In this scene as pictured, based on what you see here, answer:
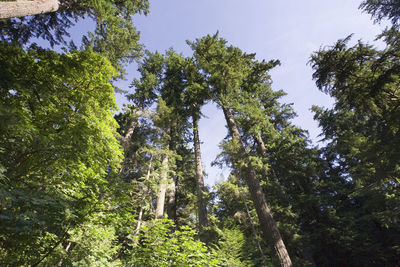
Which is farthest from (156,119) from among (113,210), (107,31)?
(113,210)

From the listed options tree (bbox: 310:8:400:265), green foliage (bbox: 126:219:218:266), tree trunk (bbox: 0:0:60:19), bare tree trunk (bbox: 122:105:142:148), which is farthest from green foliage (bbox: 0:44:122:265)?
tree (bbox: 310:8:400:265)

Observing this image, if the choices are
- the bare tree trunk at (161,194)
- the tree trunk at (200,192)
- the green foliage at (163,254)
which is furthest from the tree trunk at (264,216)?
the bare tree trunk at (161,194)

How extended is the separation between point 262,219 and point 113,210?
602 centimetres

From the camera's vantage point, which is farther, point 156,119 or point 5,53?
point 156,119

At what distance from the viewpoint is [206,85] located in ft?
38.9

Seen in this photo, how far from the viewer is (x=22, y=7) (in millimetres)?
4559

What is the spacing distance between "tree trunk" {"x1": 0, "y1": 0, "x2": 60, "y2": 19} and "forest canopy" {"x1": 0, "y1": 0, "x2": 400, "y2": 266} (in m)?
0.14

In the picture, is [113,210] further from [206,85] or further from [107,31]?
[206,85]

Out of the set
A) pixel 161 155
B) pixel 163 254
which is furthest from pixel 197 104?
pixel 163 254

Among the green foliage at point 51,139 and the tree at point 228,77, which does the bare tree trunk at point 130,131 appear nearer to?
the tree at point 228,77

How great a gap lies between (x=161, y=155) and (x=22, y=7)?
26.1ft

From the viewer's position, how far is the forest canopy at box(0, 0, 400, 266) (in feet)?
10.9

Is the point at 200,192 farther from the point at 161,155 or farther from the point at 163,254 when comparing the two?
the point at 163,254

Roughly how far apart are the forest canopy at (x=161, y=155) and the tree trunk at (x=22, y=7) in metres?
0.14
